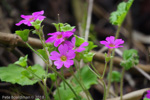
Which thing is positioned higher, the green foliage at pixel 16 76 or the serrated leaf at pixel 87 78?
the green foliage at pixel 16 76

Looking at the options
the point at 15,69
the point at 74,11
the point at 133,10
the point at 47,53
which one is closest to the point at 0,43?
the point at 15,69

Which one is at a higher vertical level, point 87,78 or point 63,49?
point 63,49

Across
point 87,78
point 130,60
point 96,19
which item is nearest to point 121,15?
point 130,60

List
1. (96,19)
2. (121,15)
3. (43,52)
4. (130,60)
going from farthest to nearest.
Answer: (96,19), (121,15), (130,60), (43,52)

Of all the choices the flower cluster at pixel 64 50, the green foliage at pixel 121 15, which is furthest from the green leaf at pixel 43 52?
the green foliage at pixel 121 15

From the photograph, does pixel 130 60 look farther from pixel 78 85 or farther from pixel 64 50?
pixel 64 50

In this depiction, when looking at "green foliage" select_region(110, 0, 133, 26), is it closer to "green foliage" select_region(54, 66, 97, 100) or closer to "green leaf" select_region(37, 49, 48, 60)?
"green foliage" select_region(54, 66, 97, 100)

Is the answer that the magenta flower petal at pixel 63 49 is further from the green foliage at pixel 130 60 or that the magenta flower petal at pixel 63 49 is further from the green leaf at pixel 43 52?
the green foliage at pixel 130 60

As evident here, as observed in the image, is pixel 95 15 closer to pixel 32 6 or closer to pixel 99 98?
pixel 32 6
